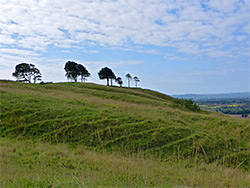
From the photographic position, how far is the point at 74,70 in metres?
70.8

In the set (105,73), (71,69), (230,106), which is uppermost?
(71,69)

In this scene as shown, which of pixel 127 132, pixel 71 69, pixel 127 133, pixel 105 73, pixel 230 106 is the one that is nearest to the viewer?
pixel 127 133

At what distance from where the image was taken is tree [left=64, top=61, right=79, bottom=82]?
6977cm

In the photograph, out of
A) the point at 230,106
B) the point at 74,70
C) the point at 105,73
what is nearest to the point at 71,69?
the point at 74,70

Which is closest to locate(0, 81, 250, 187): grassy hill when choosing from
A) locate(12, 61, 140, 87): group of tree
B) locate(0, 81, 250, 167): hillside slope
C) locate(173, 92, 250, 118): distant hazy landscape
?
locate(0, 81, 250, 167): hillside slope

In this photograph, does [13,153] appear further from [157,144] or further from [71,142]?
[157,144]

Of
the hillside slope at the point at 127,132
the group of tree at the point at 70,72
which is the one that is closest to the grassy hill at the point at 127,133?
the hillside slope at the point at 127,132

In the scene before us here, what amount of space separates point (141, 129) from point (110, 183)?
348 inches

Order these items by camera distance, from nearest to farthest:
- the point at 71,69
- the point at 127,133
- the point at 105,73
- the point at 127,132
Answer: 1. the point at 127,133
2. the point at 127,132
3. the point at 71,69
4. the point at 105,73

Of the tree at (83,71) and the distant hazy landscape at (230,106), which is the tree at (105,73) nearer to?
the tree at (83,71)

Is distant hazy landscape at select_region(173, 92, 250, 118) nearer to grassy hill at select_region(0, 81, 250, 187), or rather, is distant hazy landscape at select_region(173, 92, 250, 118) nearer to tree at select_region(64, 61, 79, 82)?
grassy hill at select_region(0, 81, 250, 187)

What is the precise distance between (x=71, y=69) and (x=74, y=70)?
1.15m

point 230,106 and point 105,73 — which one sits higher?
point 105,73

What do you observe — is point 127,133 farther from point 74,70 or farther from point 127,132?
point 74,70
